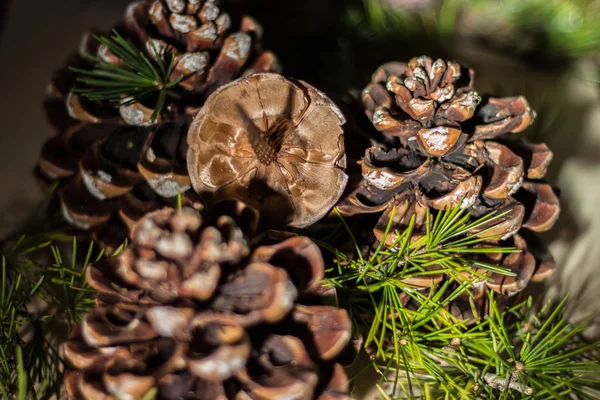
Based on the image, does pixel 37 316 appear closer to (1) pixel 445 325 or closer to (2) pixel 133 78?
(2) pixel 133 78

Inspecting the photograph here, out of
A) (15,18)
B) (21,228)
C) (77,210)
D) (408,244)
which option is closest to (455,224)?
(408,244)

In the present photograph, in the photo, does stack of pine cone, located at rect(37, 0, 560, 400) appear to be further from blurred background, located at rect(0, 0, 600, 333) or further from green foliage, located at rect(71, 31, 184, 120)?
blurred background, located at rect(0, 0, 600, 333)

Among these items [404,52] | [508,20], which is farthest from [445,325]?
[508,20]

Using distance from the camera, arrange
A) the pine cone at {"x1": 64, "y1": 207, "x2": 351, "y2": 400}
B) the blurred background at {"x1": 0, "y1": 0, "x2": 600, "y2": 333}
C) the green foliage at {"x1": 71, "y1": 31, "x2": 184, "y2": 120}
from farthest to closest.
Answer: the blurred background at {"x1": 0, "y1": 0, "x2": 600, "y2": 333}
the green foliage at {"x1": 71, "y1": 31, "x2": 184, "y2": 120}
the pine cone at {"x1": 64, "y1": 207, "x2": 351, "y2": 400}

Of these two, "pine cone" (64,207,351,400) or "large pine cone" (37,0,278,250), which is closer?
"pine cone" (64,207,351,400)

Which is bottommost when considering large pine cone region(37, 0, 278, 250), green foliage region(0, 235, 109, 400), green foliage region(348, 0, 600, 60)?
green foliage region(0, 235, 109, 400)

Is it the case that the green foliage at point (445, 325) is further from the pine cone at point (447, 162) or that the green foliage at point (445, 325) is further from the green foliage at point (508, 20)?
the green foliage at point (508, 20)

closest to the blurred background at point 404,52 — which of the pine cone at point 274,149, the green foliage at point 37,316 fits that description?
the green foliage at point 37,316

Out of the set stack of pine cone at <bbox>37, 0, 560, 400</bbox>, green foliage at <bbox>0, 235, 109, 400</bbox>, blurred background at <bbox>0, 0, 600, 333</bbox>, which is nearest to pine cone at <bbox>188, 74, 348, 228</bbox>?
stack of pine cone at <bbox>37, 0, 560, 400</bbox>
